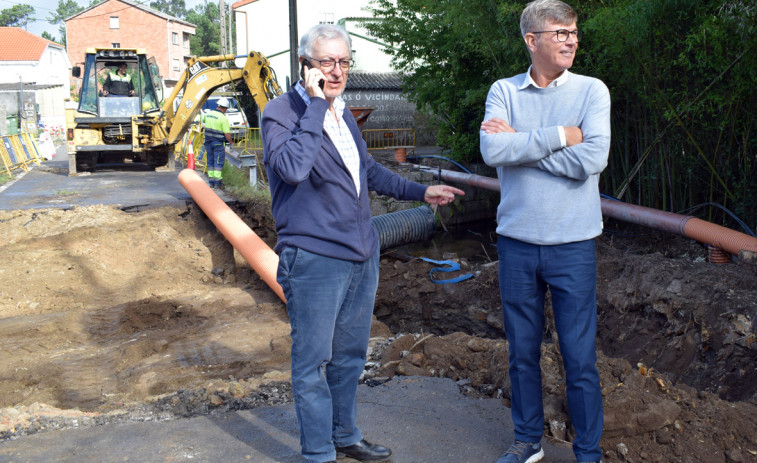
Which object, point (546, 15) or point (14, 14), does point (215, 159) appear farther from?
point (14, 14)

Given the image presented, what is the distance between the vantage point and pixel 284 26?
3403 cm

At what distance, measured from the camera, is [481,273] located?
8.61 metres

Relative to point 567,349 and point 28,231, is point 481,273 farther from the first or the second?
point 28,231

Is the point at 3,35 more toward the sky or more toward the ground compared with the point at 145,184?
more toward the sky

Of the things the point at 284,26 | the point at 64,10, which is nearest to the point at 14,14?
the point at 64,10

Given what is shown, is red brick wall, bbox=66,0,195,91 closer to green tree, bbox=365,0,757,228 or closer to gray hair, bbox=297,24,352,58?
green tree, bbox=365,0,757,228

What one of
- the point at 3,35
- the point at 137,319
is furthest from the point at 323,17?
the point at 3,35

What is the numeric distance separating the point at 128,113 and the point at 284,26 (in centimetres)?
2046

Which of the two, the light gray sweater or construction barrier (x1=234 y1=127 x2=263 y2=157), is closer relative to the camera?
the light gray sweater

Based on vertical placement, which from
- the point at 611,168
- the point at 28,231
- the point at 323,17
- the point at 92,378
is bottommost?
the point at 92,378

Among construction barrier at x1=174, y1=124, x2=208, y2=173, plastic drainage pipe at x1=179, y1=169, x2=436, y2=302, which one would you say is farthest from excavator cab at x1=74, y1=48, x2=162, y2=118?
plastic drainage pipe at x1=179, y1=169, x2=436, y2=302

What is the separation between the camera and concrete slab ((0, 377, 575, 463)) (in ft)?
10.6

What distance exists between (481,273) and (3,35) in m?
56.4

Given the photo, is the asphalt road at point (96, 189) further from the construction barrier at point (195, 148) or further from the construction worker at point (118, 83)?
the construction worker at point (118, 83)
